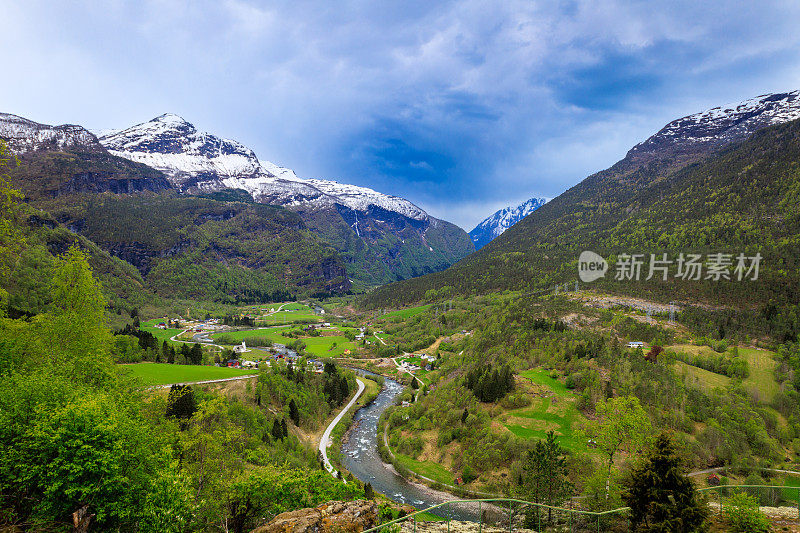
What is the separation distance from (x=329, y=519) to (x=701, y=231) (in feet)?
500

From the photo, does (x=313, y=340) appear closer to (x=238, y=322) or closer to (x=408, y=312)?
(x=238, y=322)

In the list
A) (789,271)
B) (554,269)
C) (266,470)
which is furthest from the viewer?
(554,269)

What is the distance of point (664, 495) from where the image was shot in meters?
17.0

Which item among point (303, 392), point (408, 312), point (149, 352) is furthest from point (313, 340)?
point (149, 352)

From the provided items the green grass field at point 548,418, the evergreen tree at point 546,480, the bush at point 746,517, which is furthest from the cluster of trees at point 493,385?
the bush at point 746,517

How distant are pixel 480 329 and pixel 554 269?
209 feet

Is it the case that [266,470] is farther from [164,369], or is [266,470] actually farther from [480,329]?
[480,329]

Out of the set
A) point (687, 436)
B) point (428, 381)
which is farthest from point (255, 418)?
point (687, 436)

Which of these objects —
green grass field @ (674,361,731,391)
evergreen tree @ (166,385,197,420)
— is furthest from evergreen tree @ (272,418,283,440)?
green grass field @ (674,361,731,391)

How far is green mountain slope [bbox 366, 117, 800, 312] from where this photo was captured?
90438mm

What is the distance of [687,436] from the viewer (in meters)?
46.5

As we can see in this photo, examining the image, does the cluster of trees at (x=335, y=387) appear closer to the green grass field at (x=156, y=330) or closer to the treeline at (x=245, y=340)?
the treeline at (x=245, y=340)

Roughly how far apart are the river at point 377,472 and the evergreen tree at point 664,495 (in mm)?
24147

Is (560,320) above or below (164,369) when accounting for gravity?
above
